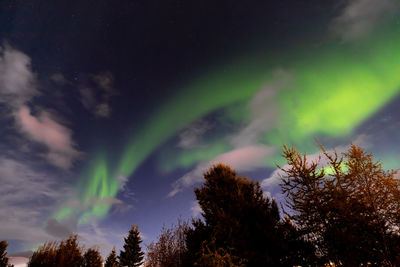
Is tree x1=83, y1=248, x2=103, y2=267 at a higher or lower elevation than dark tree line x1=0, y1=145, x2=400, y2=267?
higher

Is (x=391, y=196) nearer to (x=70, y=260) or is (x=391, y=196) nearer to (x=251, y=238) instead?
(x=251, y=238)

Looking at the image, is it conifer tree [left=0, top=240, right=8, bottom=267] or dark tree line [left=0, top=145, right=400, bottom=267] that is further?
conifer tree [left=0, top=240, right=8, bottom=267]

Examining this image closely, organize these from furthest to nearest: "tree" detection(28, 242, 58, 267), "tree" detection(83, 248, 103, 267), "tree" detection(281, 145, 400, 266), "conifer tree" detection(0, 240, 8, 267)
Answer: "tree" detection(83, 248, 103, 267), "conifer tree" detection(0, 240, 8, 267), "tree" detection(28, 242, 58, 267), "tree" detection(281, 145, 400, 266)

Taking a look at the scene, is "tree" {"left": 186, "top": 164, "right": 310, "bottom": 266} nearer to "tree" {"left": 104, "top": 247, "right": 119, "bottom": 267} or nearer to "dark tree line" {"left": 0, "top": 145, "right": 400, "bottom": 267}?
"dark tree line" {"left": 0, "top": 145, "right": 400, "bottom": 267}

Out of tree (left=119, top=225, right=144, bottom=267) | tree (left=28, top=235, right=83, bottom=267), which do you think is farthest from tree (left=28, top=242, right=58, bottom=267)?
tree (left=119, top=225, right=144, bottom=267)

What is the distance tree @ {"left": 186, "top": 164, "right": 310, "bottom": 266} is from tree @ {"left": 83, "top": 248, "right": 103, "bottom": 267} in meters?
45.9

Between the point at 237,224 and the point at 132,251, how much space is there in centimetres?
3611

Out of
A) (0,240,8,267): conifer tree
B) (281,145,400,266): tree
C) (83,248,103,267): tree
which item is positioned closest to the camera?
(281,145,400,266): tree

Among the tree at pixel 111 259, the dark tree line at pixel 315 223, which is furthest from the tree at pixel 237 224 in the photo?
the tree at pixel 111 259

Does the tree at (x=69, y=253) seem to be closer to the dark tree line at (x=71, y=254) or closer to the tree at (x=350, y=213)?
the dark tree line at (x=71, y=254)

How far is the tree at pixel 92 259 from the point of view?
4875cm

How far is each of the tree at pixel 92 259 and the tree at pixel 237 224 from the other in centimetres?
4586

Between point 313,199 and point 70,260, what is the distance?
106ft

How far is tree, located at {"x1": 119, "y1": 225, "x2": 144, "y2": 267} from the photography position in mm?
39812
